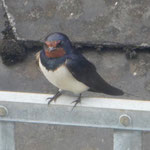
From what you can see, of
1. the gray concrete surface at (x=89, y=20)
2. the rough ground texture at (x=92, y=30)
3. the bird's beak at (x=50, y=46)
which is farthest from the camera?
the gray concrete surface at (x=89, y=20)

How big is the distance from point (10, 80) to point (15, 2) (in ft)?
2.40

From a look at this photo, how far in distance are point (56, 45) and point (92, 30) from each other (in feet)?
6.42

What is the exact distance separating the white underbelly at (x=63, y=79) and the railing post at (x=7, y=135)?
962 mm

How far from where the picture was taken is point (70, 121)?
1849mm

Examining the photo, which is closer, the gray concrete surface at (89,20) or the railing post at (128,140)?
the railing post at (128,140)

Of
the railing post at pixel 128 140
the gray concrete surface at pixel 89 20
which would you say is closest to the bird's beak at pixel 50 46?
the railing post at pixel 128 140

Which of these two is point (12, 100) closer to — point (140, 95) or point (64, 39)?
point (64, 39)

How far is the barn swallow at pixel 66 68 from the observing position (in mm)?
2760

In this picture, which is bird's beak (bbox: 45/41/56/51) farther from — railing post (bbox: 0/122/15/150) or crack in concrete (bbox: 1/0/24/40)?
crack in concrete (bbox: 1/0/24/40)

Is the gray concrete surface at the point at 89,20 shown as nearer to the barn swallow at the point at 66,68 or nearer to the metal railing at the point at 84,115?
the barn swallow at the point at 66,68

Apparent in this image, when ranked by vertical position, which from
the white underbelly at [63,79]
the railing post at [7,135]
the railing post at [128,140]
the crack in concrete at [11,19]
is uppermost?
the railing post at [128,140]

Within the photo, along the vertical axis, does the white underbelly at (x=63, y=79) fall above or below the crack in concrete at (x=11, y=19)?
above

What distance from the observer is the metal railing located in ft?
5.82

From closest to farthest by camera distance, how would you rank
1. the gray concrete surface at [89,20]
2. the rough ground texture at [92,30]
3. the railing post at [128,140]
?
the railing post at [128,140], the rough ground texture at [92,30], the gray concrete surface at [89,20]
